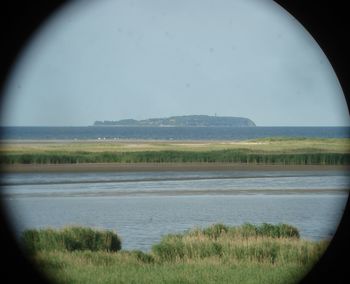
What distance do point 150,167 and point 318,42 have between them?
27.1 metres

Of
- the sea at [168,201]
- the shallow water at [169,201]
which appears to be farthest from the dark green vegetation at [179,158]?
the shallow water at [169,201]

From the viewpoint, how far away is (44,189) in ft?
71.4

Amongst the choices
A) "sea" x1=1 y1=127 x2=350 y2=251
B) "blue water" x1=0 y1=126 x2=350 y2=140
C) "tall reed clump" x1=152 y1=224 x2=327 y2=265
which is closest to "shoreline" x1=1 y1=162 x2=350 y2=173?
"sea" x1=1 y1=127 x2=350 y2=251

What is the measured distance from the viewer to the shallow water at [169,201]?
14781mm

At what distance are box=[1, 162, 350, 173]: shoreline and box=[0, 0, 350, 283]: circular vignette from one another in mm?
25163

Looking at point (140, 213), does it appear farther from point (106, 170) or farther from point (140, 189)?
point (106, 170)

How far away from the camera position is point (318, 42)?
4.07 meters

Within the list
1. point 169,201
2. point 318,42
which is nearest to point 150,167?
point 169,201

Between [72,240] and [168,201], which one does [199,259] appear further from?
[168,201]

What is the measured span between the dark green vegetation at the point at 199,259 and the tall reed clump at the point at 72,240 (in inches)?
1.0

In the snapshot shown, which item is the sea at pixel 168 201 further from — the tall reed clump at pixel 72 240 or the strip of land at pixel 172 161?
the strip of land at pixel 172 161

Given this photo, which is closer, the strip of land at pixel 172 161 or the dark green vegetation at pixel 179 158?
the strip of land at pixel 172 161

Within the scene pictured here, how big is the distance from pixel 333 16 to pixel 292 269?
428cm

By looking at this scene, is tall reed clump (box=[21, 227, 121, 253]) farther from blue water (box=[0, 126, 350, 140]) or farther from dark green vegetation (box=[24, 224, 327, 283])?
blue water (box=[0, 126, 350, 140])
